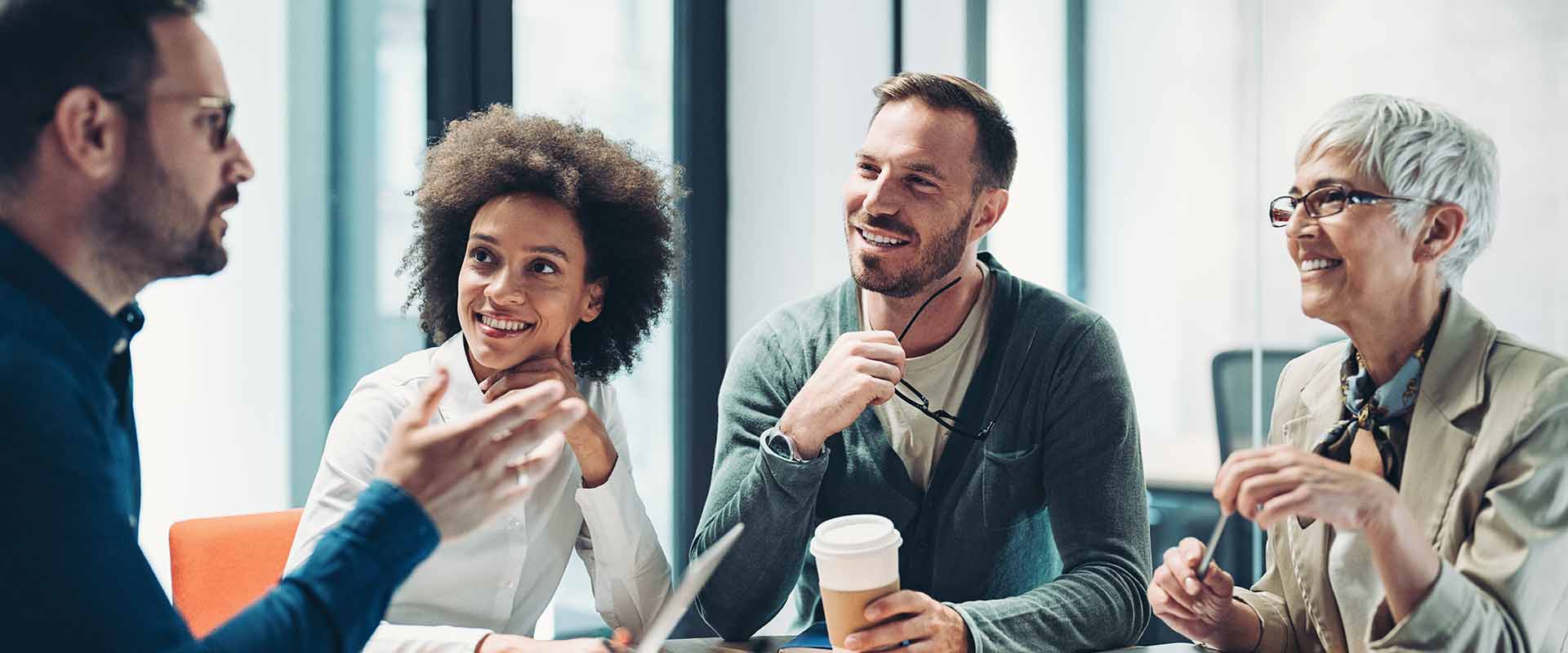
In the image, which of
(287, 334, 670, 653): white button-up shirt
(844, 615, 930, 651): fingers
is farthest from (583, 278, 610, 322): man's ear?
(844, 615, 930, 651): fingers

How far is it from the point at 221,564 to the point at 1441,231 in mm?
1828

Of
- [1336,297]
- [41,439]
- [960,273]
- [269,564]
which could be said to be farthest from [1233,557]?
[41,439]

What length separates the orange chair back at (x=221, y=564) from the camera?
1.80m

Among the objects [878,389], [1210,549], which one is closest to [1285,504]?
[1210,549]

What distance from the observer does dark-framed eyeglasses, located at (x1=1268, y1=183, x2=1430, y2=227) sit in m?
1.53

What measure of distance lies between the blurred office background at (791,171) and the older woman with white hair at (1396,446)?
1.23 metres

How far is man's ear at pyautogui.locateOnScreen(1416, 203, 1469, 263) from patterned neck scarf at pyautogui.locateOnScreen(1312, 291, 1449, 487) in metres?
0.06

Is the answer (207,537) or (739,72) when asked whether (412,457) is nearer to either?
(207,537)

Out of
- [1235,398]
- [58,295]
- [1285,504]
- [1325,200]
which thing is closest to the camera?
[58,295]

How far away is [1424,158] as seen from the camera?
1508 mm

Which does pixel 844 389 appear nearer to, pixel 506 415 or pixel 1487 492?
pixel 506 415

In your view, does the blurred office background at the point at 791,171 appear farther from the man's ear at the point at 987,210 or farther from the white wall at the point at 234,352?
the man's ear at the point at 987,210

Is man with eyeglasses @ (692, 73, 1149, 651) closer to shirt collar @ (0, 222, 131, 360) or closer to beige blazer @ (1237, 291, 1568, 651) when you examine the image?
beige blazer @ (1237, 291, 1568, 651)

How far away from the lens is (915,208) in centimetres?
202
